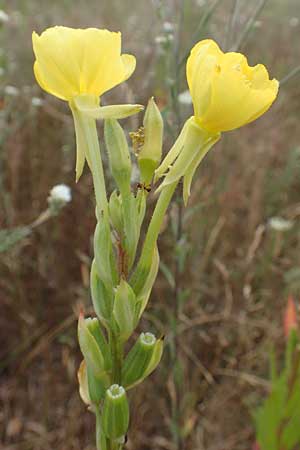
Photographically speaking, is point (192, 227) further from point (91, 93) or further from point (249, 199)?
point (91, 93)

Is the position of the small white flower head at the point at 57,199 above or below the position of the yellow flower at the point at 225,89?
above

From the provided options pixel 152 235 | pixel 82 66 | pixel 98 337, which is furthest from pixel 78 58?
pixel 98 337

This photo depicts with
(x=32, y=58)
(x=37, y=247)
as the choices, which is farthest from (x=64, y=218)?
(x=32, y=58)

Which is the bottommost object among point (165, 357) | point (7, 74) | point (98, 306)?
point (165, 357)

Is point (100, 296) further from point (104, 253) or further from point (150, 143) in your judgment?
point (150, 143)

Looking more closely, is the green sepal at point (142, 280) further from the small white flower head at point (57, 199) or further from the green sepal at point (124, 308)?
the small white flower head at point (57, 199)

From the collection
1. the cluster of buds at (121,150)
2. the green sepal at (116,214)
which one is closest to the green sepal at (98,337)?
the cluster of buds at (121,150)
